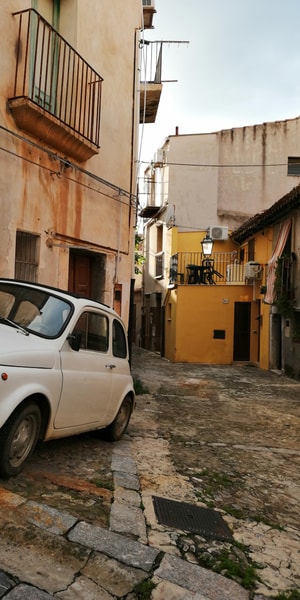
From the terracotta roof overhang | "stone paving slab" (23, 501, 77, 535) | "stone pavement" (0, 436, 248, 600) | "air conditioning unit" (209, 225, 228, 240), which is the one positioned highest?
"air conditioning unit" (209, 225, 228, 240)

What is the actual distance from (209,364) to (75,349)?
15.8 metres

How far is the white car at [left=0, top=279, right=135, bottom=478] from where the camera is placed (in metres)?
3.67

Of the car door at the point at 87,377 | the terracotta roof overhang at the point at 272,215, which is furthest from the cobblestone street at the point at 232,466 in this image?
the terracotta roof overhang at the point at 272,215

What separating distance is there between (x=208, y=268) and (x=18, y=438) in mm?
17942

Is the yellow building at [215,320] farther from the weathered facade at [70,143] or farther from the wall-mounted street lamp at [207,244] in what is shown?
the weathered facade at [70,143]

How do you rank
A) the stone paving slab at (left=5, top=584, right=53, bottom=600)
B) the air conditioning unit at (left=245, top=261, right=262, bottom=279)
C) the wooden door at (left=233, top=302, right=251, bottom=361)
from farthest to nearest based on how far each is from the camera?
the wooden door at (left=233, top=302, right=251, bottom=361) → the air conditioning unit at (left=245, top=261, right=262, bottom=279) → the stone paving slab at (left=5, top=584, right=53, bottom=600)

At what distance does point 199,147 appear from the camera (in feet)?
75.7

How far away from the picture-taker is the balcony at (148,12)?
1301 cm

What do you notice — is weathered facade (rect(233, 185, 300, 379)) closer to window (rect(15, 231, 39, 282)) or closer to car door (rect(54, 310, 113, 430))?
window (rect(15, 231, 39, 282))

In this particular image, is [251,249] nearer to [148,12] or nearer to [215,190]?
[215,190]

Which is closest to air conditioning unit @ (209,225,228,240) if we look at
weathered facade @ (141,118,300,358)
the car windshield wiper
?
weathered facade @ (141,118,300,358)

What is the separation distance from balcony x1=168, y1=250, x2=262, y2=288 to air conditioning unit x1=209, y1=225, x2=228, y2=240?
40.8 inches

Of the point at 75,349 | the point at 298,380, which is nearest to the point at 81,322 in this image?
the point at 75,349

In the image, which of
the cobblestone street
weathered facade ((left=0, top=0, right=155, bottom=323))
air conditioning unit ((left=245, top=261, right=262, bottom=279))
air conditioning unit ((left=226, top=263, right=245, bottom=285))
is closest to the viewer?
the cobblestone street
